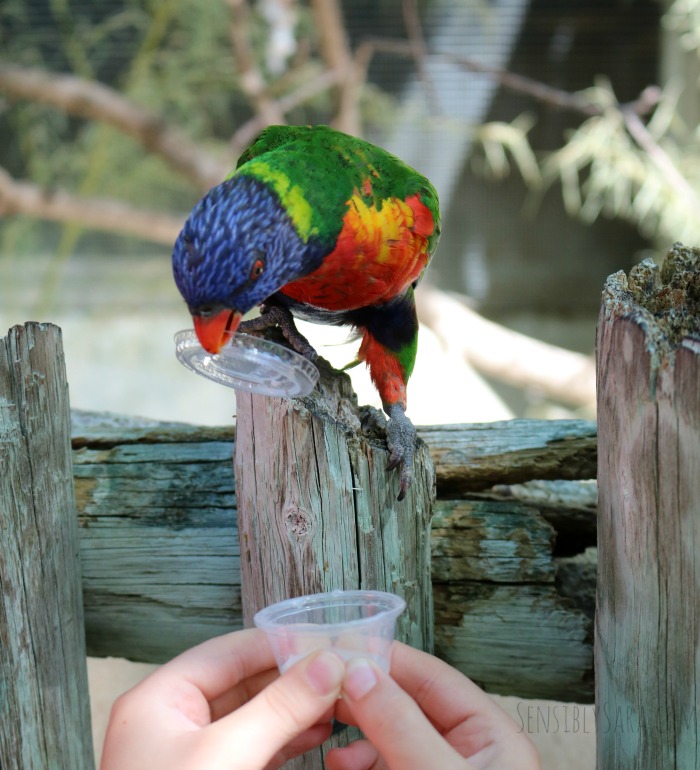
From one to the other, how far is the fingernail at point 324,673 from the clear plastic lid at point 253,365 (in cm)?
39

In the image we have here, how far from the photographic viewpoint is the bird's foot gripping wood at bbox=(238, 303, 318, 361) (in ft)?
4.31

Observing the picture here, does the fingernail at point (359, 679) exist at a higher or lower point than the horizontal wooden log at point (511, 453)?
lower

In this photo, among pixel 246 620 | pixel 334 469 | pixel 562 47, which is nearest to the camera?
pixel 334 469

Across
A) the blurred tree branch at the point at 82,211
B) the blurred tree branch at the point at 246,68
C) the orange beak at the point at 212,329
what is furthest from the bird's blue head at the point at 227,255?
the blurred tree branch at the point at 82,211

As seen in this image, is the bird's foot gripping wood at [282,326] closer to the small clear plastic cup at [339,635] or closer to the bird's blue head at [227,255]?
the bird's blue head at [227,255]

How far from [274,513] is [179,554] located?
1.08ft

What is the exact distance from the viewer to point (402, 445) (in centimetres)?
121

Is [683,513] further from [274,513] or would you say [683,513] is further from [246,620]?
[246,620]

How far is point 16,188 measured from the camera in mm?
3365

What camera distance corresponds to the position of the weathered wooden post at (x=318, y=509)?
102cm

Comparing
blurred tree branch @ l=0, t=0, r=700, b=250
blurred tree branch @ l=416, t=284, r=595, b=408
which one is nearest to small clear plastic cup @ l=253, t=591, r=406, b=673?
blurred tree branch @ l=416, t=284, r=595, b=408

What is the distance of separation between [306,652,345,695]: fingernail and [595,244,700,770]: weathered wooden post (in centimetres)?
41

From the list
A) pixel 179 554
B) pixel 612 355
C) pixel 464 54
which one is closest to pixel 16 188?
pixel 464 54

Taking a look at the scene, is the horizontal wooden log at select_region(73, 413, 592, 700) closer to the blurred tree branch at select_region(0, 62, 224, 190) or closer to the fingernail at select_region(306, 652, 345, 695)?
the fingernail at select_region(306, 652, 345, 695)
